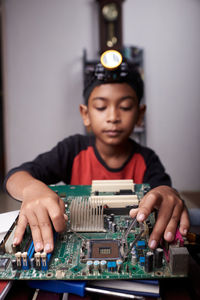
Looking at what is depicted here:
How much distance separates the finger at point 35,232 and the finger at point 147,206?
240 mm

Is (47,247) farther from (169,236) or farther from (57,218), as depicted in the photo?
(169,236)

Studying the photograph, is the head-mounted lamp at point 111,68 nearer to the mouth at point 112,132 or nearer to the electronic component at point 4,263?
the mouth at point 112,132

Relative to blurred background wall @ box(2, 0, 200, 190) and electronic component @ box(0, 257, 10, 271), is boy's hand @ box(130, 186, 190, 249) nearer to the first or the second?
electronic component @ box(0, 257, 10, 271)

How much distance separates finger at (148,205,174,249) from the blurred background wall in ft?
10.7

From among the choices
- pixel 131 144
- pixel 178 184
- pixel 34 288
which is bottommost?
pixel 178 184

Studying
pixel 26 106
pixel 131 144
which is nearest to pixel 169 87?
pixel 26 106

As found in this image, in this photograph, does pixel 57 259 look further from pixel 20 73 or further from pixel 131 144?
pixel 20 73

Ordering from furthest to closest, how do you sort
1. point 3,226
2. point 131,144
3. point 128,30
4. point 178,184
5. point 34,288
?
point 178,184
point 128,30
point 131,144
point 3,226
point 34,288

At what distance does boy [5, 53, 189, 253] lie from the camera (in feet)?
2.06

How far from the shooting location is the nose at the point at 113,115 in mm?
1121

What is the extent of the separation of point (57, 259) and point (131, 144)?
1.06 metres

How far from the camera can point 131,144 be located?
1555 millimetres

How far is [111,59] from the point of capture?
3.56 feet

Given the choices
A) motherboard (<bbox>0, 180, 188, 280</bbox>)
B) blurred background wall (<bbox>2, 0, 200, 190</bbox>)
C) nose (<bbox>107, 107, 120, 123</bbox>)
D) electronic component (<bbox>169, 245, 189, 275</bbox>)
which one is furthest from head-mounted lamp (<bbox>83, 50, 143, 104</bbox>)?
blurred background wall (<bbox>2, 0, 200, 190</bbox>)
